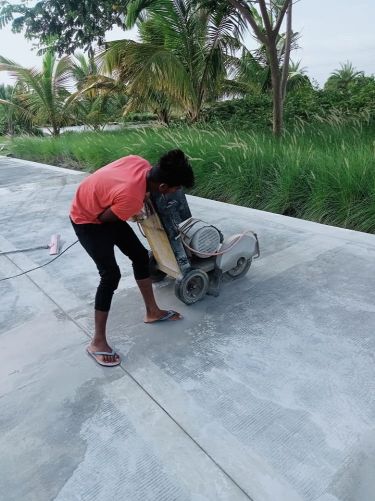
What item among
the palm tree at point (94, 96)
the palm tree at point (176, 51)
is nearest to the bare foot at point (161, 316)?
the palm tree at point (176, 51)

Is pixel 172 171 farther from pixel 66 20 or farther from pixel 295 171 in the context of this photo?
pixel 66 20

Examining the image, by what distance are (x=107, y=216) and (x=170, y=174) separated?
423 mm

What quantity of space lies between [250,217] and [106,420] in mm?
3592

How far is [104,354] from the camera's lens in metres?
2.54

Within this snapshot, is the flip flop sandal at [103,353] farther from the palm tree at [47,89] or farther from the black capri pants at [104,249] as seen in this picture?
the palm tree at [47,89]

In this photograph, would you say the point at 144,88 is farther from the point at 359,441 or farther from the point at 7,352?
the point at 359,441

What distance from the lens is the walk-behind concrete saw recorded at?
9.31ft

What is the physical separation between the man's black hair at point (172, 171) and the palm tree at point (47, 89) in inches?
Result: 536

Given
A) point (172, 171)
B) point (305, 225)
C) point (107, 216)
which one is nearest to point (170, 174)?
point (172, 171)

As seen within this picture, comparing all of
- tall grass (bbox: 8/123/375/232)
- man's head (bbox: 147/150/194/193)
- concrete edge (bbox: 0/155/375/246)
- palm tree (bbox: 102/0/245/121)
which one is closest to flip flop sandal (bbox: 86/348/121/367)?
man's head (bbox: 147/150/194/193)

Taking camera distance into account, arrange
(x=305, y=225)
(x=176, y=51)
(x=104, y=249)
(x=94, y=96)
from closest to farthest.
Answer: (x=104, y=249) → (x=305, y=225) → (x=176, y=51) → (x=94, y=96)

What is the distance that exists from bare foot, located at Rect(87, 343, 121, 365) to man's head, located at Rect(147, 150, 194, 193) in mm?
1004

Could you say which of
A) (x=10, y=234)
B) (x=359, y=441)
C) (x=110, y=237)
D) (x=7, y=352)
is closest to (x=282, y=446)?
(x=359, y=441)

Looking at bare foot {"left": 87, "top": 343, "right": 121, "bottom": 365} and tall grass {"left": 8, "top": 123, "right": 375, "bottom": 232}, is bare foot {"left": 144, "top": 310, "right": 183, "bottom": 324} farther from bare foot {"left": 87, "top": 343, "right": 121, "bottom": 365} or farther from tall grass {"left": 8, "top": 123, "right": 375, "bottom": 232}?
tall grass {"left": 8, "top": 123, "right": 375, "bottom": 232}
